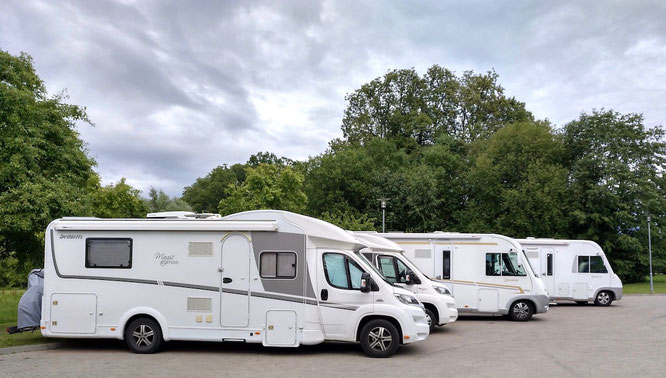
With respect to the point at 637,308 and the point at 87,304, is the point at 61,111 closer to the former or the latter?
the point at 87,304

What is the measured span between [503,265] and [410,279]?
4.52 metres

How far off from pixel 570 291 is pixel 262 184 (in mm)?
22413

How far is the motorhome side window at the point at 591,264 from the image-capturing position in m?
23.9

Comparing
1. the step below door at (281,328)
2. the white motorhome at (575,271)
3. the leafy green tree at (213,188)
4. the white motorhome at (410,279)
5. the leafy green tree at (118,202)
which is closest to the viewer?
the step below door at (281,328)

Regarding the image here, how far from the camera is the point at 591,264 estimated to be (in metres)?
24.0

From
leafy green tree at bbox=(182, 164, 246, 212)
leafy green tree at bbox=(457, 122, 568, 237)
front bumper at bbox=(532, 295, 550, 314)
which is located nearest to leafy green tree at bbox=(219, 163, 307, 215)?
leafy green tree at bbox=(457, 122, 568, 237)

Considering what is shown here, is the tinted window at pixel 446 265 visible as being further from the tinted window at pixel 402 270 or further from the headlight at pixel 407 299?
the headlight at pixel 407 299

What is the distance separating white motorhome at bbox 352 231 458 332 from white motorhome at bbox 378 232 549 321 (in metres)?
2.90

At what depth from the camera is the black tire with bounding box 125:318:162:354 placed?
466 inches

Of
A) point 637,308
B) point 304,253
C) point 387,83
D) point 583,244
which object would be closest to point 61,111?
point 304,253

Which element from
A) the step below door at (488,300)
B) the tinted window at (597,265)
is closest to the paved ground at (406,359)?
the step below door at (488,300)

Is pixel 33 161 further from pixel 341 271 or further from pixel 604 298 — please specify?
pixel 604 298

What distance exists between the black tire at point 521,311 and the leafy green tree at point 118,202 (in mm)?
34595

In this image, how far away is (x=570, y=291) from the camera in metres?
24.0
